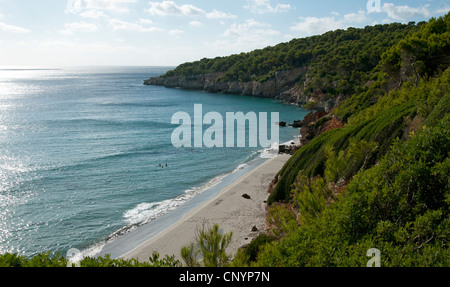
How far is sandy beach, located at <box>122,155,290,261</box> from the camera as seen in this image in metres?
25.0

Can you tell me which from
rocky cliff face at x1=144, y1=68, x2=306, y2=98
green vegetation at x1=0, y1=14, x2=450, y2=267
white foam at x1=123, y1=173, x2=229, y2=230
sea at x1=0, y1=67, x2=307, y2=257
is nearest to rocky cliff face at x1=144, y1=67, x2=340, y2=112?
rocky cliff face at x1=144, y1=68, x2=306, y2=98

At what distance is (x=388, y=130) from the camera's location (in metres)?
21.4

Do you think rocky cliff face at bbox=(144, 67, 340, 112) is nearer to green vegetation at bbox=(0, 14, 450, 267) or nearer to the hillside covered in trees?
the hillside covered in trees

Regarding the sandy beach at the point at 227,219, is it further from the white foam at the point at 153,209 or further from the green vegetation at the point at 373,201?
the green vegetation at the point at 373,201

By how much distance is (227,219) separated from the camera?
29562 millimetres

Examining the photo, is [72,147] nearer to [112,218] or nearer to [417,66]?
[112,218]

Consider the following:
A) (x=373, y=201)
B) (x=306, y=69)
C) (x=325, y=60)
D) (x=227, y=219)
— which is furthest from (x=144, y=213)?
(x=306, y=69)

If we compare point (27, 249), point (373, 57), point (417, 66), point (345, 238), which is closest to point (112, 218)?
point (27, 249)

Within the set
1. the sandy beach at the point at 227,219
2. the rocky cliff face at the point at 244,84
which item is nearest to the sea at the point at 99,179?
the sandy beach at the point at 227,219

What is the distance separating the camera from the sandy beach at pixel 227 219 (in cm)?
2495

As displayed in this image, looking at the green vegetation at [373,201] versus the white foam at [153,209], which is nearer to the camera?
the green vegetation at [373,201]

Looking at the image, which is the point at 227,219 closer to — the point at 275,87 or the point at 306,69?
the point at 275,87
